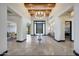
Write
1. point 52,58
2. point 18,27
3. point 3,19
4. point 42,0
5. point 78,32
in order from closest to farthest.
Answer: point 42,0, point 52,58, point 78,32, point 3,19, point 18,27

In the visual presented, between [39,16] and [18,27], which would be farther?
[39,16]

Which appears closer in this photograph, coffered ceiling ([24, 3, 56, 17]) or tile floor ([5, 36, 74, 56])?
tile floor ([5, 36, 74, 56])

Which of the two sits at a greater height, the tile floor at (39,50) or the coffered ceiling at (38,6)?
the coffered ceiling at (38,6)

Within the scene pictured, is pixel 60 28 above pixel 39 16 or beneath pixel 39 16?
beneath

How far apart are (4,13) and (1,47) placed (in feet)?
3.51

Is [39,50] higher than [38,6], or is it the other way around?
[38,6]

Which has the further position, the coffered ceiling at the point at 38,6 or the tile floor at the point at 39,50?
the coffered ceiling at the point at 38,6

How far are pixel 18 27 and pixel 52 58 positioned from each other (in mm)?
4696

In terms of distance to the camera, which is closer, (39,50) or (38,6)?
(38,6)

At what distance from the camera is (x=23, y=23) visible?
7852mm

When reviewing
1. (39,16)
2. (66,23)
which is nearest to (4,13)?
(39,16)

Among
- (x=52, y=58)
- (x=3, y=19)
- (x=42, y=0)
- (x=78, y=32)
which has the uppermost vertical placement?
(x=42, y=0)

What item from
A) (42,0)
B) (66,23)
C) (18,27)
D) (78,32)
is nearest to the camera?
(42,0)

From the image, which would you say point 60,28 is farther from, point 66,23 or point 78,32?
point 78,32
